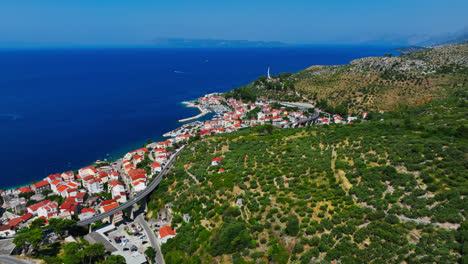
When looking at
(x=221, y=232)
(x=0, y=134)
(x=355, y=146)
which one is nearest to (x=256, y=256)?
(x=221, y=232)

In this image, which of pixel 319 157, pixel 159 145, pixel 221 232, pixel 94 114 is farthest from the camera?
pixel 94 114

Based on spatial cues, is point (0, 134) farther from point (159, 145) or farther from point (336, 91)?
point (336, 91)

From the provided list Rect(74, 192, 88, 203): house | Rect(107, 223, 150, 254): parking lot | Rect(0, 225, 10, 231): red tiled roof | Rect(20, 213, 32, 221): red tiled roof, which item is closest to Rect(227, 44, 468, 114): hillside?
Rect(107, 223, 150, 254): parking lot

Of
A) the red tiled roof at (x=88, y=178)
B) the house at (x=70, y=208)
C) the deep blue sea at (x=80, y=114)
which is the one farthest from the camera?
the deep blue sea at (x=80, y=114)

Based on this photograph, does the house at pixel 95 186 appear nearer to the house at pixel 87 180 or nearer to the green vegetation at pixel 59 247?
the house at pixel 87 180

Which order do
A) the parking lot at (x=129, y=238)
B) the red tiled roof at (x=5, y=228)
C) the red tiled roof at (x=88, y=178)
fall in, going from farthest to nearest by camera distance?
the red tiled roof at (x=88, y=178)
the red tiled roof at (x=5, y=228)
the parking lot at (x=129, y=238)

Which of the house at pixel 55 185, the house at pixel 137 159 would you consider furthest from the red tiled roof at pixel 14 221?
the house at pixel 137 159

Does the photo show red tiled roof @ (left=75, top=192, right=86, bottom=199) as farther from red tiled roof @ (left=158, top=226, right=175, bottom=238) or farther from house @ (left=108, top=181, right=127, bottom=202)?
red tiled roof @ (left=158, top=226, right=175, bottom=238)
